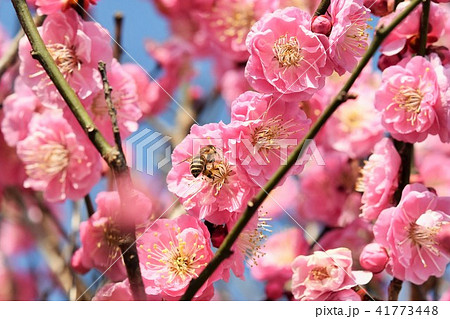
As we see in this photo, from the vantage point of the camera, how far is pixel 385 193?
1.28 metres

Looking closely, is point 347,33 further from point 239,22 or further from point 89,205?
point 89,205

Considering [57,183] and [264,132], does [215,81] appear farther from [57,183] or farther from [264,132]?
[264,132]

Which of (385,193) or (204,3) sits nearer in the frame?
(385,193)

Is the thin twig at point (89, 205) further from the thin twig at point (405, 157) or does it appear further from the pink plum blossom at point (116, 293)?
the thin twig at point (405, 157)

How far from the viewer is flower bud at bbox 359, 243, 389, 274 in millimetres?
1210

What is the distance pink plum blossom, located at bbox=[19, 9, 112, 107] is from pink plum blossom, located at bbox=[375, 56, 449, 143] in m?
0.51

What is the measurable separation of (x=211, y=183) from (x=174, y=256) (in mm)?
143

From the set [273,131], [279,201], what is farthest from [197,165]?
[279,201]

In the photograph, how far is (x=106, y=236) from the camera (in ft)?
4.19

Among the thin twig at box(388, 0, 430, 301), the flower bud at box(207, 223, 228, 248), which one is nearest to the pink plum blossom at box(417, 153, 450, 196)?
the thin twig at box(388, 0, 430, 301)

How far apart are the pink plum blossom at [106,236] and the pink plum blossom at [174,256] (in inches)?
1.6

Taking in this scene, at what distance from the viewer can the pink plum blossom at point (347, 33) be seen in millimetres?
1065
